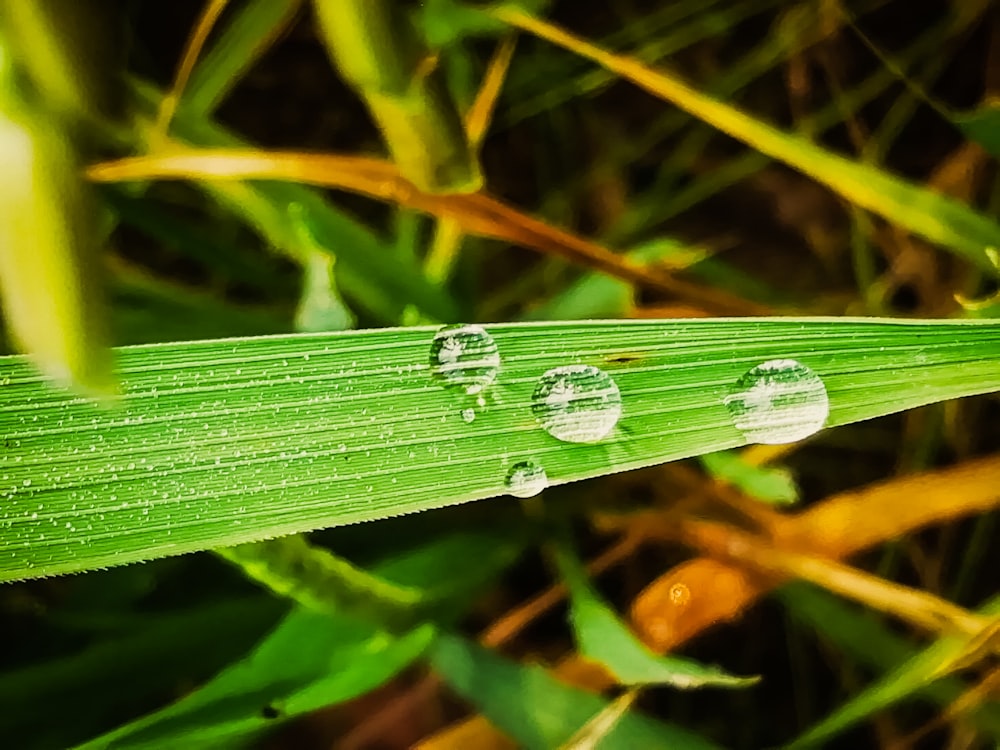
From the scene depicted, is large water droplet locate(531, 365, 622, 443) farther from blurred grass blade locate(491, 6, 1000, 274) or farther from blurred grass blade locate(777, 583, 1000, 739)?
blurred grass blade locate(777, 583, 1000, 739)

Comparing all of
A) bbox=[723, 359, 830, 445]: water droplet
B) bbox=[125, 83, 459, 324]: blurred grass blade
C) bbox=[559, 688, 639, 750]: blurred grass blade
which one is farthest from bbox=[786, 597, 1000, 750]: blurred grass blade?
bbox=[125, 83, 459, 324]: blurred grass blade

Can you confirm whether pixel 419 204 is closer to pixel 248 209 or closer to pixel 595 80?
pixel 248 209

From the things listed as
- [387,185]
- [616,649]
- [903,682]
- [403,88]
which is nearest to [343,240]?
[387,185]

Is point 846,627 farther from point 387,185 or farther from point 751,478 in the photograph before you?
point 387,185

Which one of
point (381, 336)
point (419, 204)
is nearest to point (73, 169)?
point (381, 336)

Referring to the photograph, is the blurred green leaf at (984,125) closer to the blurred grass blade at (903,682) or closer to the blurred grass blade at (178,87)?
the blurred grass blade at (903,682)
